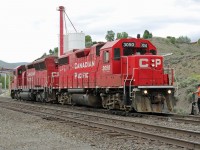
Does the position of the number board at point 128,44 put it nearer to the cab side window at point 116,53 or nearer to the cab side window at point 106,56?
the cab side window at point 116,53

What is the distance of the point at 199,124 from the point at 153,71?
4437 millimetres

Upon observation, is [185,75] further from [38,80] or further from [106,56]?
[106,56]

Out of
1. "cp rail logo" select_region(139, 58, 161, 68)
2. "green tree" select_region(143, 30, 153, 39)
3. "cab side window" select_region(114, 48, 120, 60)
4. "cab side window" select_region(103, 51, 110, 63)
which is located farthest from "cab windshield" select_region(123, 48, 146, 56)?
"green tree" select_region(143, 30, 153, 39)

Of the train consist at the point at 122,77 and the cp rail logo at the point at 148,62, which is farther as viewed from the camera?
the cp rail logo at the point at 148,62

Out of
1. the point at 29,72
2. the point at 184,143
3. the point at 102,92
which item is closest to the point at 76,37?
the point at 29,72

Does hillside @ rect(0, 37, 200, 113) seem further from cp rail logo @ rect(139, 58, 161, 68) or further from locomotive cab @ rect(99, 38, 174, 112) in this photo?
cp rail logo @ rect(139, 58, 161, 68)

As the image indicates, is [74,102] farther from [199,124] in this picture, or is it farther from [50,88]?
[199,124]

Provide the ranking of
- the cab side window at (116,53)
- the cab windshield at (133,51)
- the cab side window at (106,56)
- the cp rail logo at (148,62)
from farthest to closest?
1. the cab side window at (106,56)
2. the cab windshield at (133,51)
3. the cab side window at (116,53)
4. the cp rail logo at (148,62)

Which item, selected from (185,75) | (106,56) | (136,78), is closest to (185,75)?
(185,75)

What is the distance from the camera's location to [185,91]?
21.5 metres

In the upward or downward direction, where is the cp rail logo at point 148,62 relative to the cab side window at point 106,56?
downward

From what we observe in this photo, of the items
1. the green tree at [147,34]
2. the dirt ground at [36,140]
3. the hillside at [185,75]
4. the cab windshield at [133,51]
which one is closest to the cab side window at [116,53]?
the cab windshield at [133,51]

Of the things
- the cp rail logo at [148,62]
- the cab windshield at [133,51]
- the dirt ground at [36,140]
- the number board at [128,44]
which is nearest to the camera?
the dirt ground at [36,140]

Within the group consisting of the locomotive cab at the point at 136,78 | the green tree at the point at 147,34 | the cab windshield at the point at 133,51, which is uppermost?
the green tree at the point at 147,34
